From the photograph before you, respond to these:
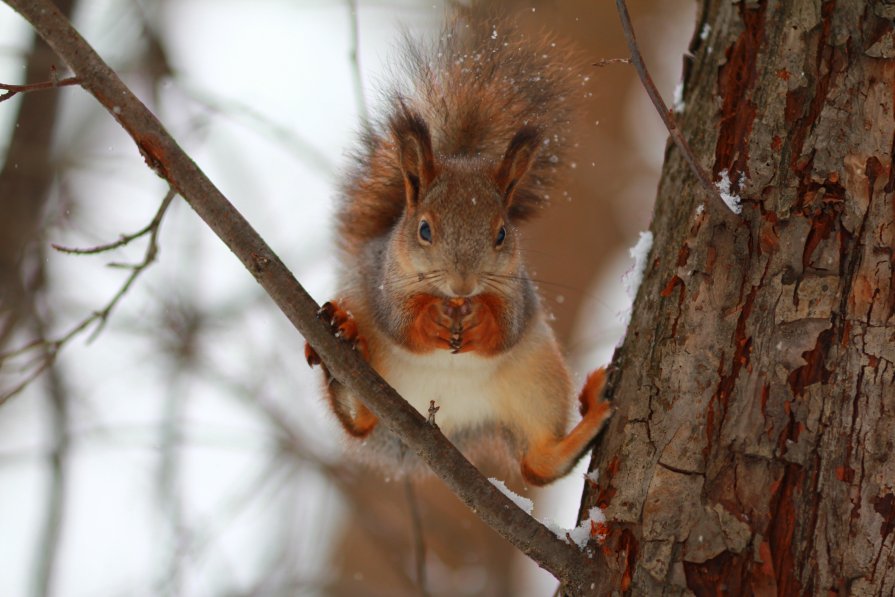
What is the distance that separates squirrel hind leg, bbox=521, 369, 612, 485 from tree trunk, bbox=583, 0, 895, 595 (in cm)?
9

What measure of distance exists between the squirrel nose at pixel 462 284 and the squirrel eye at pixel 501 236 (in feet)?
0.47

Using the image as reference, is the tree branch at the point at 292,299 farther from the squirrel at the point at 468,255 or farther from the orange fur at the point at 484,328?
the orange fur at the point at 484,328

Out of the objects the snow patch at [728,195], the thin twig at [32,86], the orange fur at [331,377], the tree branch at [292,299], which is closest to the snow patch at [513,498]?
the tree branch at [292,299]

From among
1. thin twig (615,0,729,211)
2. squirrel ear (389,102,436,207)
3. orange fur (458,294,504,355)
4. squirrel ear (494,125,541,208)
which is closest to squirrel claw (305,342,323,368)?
orange fur (458,294,504,355)

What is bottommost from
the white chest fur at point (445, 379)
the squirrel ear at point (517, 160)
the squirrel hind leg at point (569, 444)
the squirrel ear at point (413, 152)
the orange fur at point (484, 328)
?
the squirrel hind leg at point (569, 444)

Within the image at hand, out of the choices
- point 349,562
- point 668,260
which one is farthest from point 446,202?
point 349,562

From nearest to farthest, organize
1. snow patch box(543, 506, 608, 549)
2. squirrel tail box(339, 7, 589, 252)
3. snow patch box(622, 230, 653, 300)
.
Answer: snow patch box(543, 506, 608, 549) < snow patch box(622, 230, 653, 300) < squirrel tail box(339, 7, 589, 252)

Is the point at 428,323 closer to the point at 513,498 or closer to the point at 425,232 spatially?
the point at 425,232

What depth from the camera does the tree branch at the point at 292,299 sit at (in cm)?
137

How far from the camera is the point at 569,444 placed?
74.0 inches

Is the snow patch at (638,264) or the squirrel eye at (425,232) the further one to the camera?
the squirrel eye at (425,232)

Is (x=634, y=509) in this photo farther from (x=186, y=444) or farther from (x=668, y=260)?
(x=186, y=444)

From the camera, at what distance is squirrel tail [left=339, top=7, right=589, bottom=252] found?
2.04m

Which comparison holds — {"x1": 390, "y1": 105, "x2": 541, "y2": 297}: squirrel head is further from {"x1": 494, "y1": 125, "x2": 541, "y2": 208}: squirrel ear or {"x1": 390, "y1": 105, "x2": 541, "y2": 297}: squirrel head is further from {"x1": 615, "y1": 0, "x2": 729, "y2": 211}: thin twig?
{"x1": 615, "y1": 0, "x2": 729, "y2": 211}: thin twig
